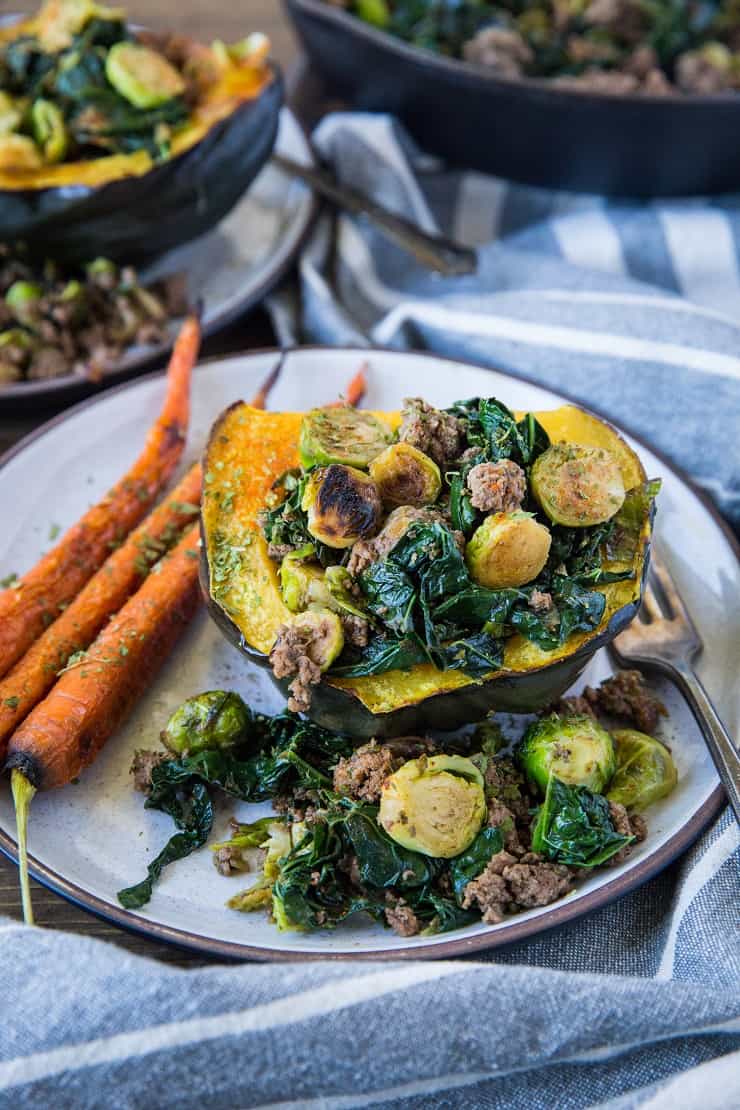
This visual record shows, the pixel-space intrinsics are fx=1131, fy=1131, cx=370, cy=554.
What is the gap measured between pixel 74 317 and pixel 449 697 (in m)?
2.33

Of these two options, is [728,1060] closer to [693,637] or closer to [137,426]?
[693,637]

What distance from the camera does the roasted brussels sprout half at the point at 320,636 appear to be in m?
2.47

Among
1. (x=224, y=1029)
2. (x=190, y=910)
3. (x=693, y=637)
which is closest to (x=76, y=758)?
(x=190, y=910)

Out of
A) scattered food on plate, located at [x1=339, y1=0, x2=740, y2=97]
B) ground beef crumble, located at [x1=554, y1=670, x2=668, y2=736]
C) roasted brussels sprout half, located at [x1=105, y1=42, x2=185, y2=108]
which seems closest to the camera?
ground beef crumble, located at [x1=554, y1=670, x2=668, y2=736]

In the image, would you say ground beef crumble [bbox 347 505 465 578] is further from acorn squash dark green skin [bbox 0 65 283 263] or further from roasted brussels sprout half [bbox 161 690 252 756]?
acorn squash dark green skin [bbox 0 65 283 263]

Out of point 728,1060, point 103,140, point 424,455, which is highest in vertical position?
point 103,140

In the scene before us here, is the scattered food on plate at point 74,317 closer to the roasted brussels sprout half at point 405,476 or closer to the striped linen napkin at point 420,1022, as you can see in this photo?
the roasted brussels sprout half at point 405,476

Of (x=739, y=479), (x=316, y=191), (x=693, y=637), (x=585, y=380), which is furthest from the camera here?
(x=316, y=191)

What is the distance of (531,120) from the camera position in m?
4.36

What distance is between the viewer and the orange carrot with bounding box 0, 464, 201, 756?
9.25 feet

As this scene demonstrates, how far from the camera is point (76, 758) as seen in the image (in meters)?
2.74

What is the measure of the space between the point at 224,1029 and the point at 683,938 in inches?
41.1

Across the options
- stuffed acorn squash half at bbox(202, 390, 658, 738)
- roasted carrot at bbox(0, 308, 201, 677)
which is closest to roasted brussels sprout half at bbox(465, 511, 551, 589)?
stuffed acorn squash half at bbox(202, 390, 658, 738)

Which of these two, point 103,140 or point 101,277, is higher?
point 103,140
